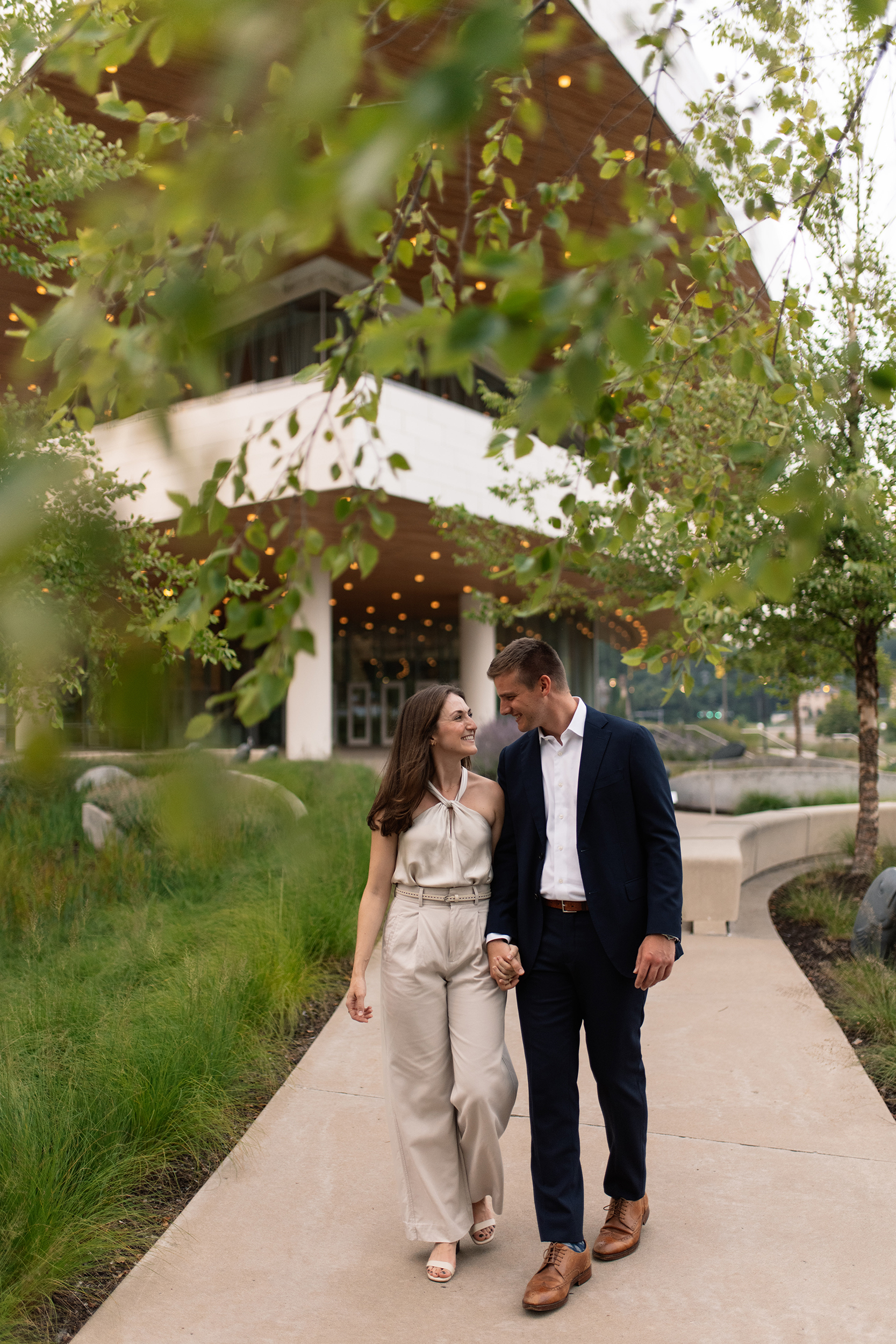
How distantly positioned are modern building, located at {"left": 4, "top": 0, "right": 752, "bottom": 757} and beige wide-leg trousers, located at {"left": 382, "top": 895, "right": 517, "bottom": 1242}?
1187 mm

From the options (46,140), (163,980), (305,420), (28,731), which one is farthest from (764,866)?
(305,420)

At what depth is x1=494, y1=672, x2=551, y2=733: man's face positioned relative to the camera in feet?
10.4

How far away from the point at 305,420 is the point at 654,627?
2501 centimetres

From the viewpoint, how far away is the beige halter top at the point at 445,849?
10.8 feet

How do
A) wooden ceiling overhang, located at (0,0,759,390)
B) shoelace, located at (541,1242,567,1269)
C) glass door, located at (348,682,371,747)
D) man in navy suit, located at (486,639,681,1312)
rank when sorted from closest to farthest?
1. shoelace, located at (541,1242,567,1269)
2. man in navy suit, located at (486,639,681,1312)
3. wooden ceiling overhang, located at (0,0,759,390)
4. glass door, located at (348,682,371,747)

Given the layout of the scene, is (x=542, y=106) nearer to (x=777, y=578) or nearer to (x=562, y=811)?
(x=562, y=811)

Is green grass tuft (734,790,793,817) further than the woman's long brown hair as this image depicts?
Yes

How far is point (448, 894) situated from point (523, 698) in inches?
28.6

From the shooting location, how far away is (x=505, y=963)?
3.12 m

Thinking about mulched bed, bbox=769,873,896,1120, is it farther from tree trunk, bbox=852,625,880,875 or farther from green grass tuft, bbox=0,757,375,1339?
green grass tuft, bbox=0,757,375,1339

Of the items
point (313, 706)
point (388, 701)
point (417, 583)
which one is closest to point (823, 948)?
point (313, 706)

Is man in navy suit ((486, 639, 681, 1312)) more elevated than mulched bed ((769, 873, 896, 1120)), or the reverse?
man in navy suit ((486, 639, 681, 1312))

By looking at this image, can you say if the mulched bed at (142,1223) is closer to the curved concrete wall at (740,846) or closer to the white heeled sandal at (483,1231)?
the white heeled sandal at (483,1231)

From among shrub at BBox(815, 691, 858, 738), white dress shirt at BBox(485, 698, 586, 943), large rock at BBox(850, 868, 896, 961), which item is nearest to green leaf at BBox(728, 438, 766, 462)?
white dress shirt at BBox(485, 698, 586, 943)
